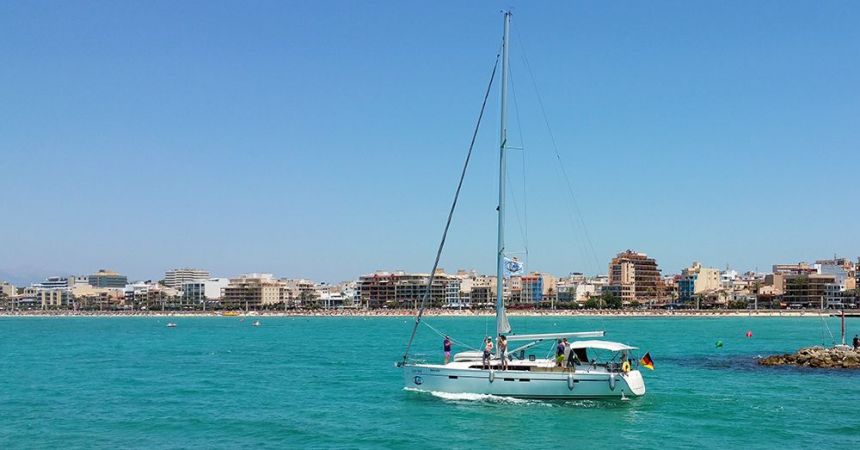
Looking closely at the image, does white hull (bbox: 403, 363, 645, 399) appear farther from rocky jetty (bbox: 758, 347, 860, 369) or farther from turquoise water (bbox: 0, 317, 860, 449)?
rocky jetty (bbox: 758, 347, 860, 369)

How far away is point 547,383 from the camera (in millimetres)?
34906

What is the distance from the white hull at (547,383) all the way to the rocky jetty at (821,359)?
23059mm

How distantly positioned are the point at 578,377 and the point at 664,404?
14.2ft

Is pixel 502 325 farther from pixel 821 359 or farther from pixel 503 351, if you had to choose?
pixel 821 359

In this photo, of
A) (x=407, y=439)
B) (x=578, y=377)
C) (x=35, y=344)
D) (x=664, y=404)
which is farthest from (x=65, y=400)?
(x=35, y=344)

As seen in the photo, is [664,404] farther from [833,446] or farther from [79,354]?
[79,354]

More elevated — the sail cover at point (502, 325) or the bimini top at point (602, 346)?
the sail cover at point (502, 325)

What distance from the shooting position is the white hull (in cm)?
3500

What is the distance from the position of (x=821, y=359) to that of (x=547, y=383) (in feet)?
88.0

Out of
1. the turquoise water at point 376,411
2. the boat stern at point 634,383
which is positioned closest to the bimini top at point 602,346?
the boat stern at point 634,383

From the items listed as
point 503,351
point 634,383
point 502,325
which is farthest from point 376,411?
point 634,383

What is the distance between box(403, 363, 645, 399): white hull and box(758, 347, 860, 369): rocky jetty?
23.1 meters

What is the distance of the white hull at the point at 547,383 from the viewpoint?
35.0 metres

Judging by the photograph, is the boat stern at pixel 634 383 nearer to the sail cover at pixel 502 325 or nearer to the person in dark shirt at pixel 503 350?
the person in dark shirt at pixel 503 350
